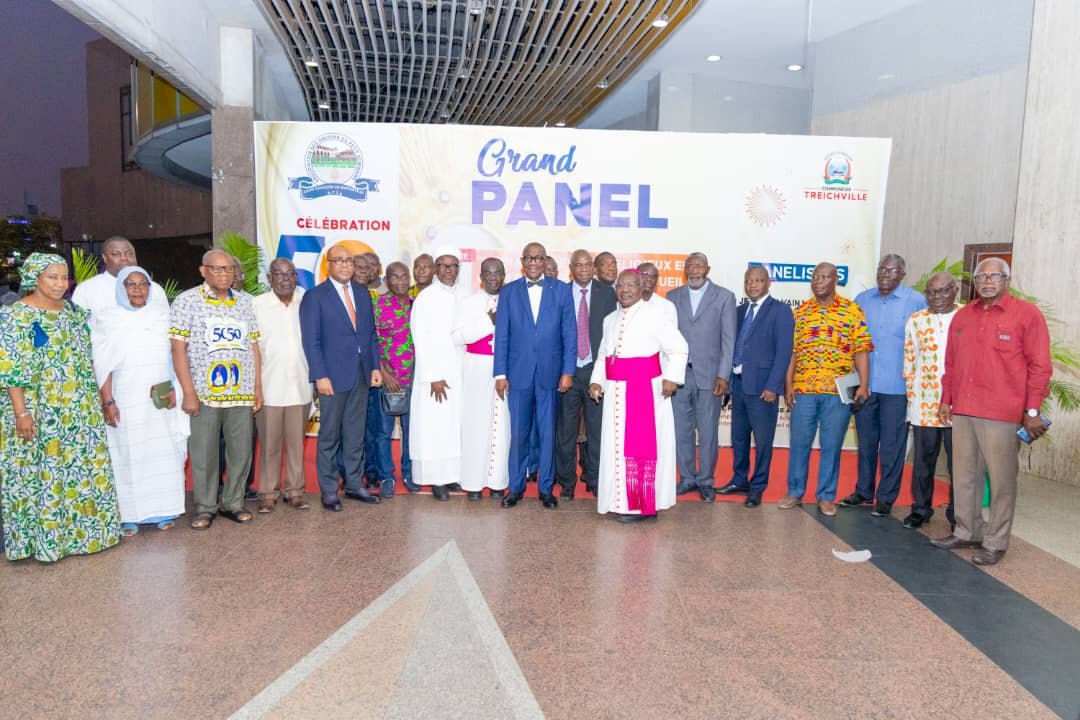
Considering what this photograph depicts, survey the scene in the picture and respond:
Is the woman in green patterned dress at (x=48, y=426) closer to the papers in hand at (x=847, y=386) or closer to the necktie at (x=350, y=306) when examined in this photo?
the necktie at (x=350, y=306)

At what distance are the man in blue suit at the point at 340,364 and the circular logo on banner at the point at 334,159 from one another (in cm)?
166

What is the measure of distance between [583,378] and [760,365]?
3.98ft

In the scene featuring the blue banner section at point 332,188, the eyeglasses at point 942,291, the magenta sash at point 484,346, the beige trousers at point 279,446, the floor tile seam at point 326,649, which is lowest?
the floor tile seam at point 326,649

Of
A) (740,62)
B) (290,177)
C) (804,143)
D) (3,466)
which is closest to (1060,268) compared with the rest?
(804,143)

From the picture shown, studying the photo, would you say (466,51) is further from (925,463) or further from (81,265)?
(925,463)

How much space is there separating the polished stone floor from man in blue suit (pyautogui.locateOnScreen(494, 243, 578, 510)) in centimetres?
60

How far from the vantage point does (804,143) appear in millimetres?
6145

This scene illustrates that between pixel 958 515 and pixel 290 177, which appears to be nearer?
pixel 958 515

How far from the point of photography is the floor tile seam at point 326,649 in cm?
246

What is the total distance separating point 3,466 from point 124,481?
61 cm

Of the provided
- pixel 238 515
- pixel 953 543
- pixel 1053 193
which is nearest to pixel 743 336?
pixel 953 543

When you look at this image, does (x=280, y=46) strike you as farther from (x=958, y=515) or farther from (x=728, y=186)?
(x=958, y=515)

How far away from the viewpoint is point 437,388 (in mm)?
4859

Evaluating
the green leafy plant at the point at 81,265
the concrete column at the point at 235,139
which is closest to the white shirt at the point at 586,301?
the green leafy plant at the point at 81,265
